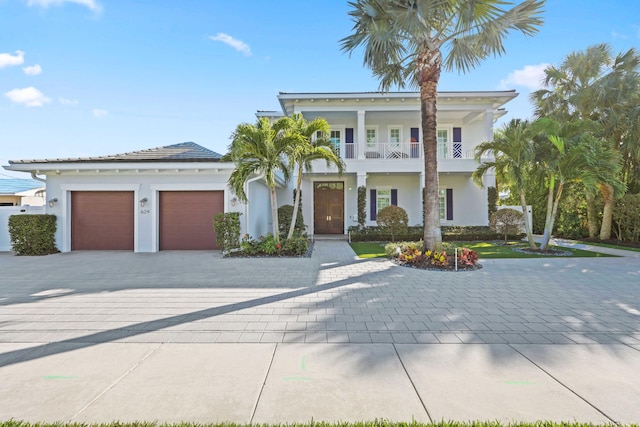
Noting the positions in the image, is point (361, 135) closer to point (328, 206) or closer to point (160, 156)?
point (328, 206)

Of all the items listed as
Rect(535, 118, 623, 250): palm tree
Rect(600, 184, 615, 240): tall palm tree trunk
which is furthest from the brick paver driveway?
Rect(600, 184, 615, 240): tall palm tree trunk

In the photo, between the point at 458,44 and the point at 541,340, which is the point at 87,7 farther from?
the point at 541,340

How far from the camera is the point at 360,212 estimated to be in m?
15.8

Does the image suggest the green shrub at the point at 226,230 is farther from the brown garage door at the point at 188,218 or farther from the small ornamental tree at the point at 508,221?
the small ornamental tree at the point at 508,221

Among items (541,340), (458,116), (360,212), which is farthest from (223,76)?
(541,340)

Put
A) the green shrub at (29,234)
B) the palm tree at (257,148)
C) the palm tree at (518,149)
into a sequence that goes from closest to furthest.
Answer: the palm tree at (257,148) < the palm tree at (518,149) < the green shrub at (29,234)

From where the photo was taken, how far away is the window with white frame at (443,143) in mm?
16933

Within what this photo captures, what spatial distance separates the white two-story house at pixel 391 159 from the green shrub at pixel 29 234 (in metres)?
10.1

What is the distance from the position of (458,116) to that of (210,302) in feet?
54.4

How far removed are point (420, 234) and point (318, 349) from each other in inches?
482

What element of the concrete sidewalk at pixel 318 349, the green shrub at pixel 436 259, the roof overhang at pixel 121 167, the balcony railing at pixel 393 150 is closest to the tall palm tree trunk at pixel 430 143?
the green shrub at pixel 436 259

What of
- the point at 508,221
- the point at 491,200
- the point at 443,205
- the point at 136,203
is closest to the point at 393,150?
the point at 443,205

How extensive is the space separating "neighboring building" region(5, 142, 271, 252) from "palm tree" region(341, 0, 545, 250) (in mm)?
6462

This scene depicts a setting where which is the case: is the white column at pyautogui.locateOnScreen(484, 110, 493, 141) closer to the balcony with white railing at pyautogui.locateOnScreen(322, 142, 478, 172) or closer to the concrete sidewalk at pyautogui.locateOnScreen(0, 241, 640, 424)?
the balcony with white railing at pyautogui.locateOnScreen(322, 142, 478, 172)
